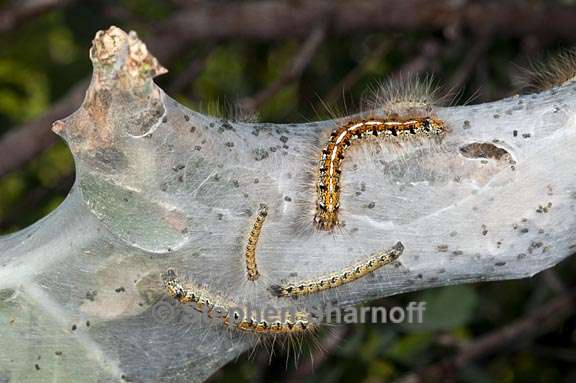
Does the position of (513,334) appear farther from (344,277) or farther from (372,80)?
(344,277)

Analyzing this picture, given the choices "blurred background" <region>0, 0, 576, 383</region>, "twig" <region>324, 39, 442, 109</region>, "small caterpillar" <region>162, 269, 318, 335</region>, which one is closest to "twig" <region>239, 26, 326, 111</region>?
"blurred background" <region>0, 0, 576, 383</region>

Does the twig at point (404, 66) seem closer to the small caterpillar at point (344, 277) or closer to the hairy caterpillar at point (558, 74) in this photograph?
the hairy caterpillar at point (558, 74)

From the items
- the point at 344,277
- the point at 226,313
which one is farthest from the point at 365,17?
the point at 226,313

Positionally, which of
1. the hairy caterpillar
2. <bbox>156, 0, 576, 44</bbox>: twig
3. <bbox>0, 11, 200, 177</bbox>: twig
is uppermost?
<bbox>156, 0, 576, 44</bbox>: twig

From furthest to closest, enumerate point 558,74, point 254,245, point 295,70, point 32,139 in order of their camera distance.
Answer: point 295,70 → point 32,139 → point 558,74 → point 254,245

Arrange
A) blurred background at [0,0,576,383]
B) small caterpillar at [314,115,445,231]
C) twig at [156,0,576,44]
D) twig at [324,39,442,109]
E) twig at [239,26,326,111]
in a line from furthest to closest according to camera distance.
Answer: twig at [324,39,442,109], twig at [156,0,576,44], twig at [239,26,326,111], blurred background at [0,0,576,383], small caterpillar at [314,115,445,231]

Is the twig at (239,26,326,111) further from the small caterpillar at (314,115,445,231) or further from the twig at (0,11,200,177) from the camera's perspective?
the small caterpillar at (314,115,445,231)

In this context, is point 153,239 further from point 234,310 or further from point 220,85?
point 220,85

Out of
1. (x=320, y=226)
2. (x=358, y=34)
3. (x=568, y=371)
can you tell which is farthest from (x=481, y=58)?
(x=320, y=226)
